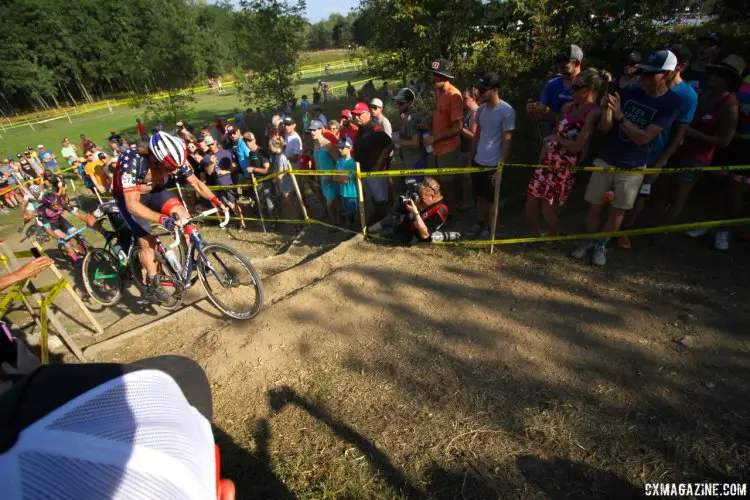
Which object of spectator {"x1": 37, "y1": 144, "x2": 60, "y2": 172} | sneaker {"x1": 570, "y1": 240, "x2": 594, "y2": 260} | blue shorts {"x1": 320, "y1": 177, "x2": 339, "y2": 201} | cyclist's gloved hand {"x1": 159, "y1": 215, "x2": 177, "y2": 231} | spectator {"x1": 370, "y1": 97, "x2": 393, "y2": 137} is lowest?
spectator {"x1": 37, "y1": 144, "x2": 60, "y2": 172}

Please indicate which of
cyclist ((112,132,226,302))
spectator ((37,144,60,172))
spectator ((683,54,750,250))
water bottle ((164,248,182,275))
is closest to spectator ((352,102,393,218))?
cyclist ((112,132,226,302))

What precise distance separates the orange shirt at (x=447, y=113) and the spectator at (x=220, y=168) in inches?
200

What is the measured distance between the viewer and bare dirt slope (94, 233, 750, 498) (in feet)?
8.45

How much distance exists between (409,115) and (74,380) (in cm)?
643

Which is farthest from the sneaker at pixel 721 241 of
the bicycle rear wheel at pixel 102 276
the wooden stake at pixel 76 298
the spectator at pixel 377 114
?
the bicycle rear wheel at pixel 102 276

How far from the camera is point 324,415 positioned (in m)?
3.17

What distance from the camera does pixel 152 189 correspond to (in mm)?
4590

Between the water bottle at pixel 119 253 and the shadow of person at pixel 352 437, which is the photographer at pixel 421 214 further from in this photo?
the water bottle at pixel 119 253

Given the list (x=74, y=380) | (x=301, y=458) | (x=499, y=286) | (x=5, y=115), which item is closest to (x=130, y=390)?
(x=74, y=380)

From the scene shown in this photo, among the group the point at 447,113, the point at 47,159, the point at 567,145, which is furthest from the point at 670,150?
the point at 47,159

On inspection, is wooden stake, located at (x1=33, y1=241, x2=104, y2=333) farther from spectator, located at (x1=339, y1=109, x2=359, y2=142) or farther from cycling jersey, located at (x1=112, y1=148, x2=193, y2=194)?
spectator, located at (x1=339, y1=109, x2=359, y2=142)

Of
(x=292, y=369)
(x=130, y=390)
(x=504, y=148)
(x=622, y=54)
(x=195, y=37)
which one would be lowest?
(x=292, y=369)

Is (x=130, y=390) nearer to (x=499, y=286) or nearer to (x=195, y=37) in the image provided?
(x=499, y=286)

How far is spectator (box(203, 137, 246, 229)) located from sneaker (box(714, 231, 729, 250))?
8436mm
